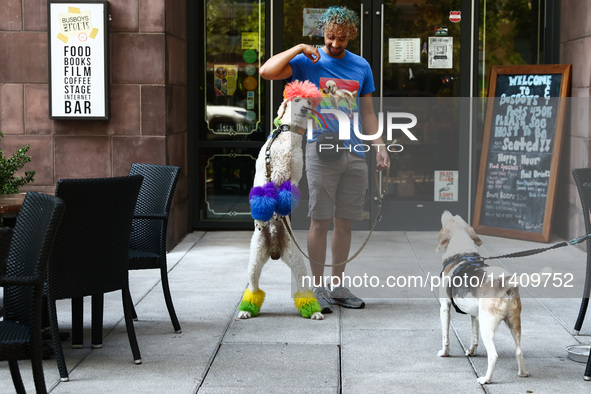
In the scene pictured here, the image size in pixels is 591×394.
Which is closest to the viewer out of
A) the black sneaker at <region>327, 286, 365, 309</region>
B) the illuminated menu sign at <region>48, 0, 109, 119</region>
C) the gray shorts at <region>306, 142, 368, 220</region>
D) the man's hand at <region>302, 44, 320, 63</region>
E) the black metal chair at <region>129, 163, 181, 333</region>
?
the black metal chair at <region>129, 163, 181, 333</region>

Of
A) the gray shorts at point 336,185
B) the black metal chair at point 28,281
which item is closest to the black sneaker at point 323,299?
the gray shorts at point 336,185

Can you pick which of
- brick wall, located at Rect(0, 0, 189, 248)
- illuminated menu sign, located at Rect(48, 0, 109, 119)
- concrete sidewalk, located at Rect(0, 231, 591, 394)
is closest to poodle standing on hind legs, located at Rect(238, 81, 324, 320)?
concrete sidewalk, located at Rect(0, 231, 591, 394)

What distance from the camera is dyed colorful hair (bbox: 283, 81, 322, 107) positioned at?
5.54m

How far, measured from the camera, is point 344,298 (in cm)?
609

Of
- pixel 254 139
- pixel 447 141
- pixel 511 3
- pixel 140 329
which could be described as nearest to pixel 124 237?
Answer: pixel 140 329

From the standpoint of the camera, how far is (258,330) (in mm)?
5426

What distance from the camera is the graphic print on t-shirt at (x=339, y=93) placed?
573 centimetres

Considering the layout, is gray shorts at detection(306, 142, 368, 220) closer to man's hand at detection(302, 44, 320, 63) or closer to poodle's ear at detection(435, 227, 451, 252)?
man's hand at detection(302, 44, 320, 63)

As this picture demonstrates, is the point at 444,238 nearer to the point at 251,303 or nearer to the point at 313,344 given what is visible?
the point at 313,344

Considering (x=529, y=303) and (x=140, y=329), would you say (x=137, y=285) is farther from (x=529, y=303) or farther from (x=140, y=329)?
(x=529, y=303)

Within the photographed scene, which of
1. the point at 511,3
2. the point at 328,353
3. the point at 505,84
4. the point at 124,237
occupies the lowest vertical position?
the point at 328,353

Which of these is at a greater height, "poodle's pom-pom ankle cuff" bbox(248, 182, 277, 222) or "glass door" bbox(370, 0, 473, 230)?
"glass door" bbox(370, 0, 473, 230)

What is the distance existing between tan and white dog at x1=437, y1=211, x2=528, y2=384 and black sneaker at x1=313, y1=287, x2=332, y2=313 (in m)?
1.14

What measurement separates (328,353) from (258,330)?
647 millimetres
